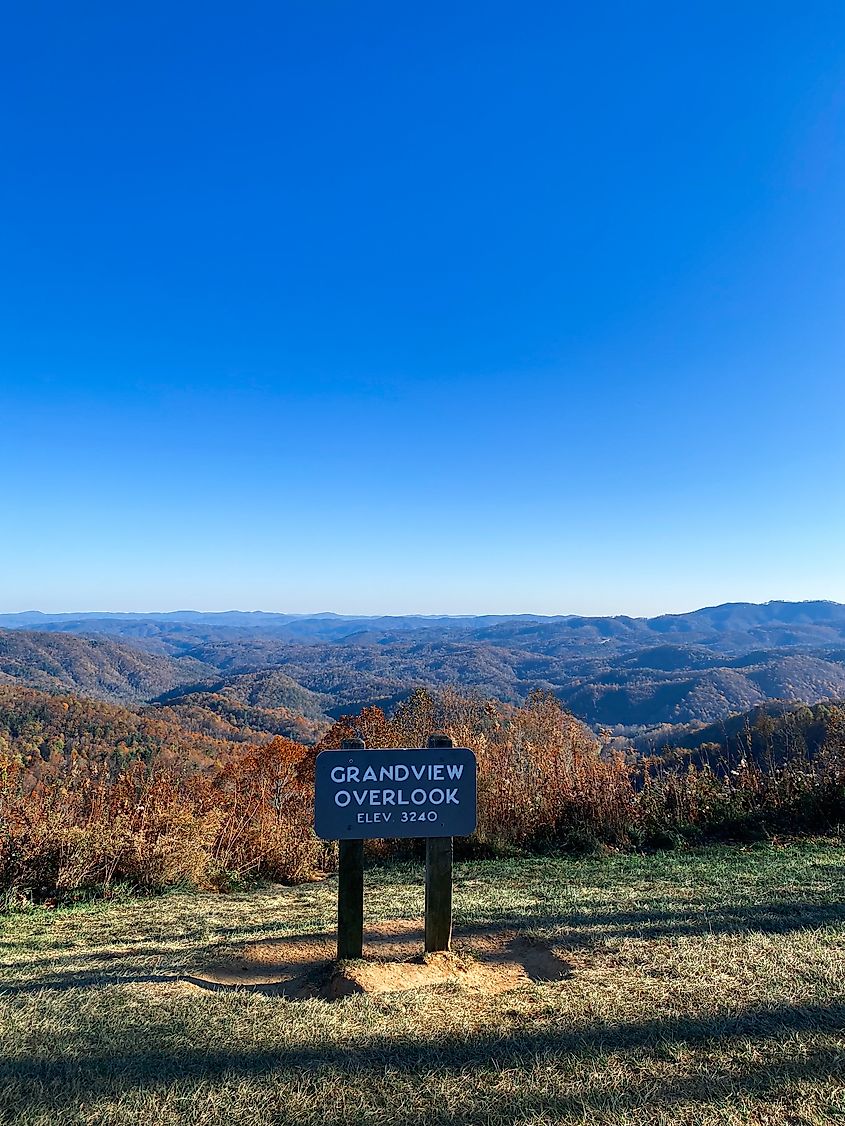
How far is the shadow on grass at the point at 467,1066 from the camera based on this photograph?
2361 mm

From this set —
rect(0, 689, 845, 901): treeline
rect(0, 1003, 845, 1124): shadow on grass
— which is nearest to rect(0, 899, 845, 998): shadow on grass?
rect(0, 1003, 845, 1124): shadow on grass

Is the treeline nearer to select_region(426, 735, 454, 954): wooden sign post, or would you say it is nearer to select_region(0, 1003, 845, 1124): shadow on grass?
select_region(426, 735, 454, 954): wooden sign post

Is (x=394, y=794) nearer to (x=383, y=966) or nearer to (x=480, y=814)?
(x=383, y=966)

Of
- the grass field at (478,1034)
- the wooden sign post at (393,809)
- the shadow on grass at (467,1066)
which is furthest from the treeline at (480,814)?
the shadow on grass at (467,1066)

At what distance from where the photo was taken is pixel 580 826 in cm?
796

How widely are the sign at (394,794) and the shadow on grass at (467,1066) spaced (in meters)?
1.18

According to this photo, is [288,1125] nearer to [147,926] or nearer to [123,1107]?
[123,1107]

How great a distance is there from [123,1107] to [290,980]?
1.50 meters

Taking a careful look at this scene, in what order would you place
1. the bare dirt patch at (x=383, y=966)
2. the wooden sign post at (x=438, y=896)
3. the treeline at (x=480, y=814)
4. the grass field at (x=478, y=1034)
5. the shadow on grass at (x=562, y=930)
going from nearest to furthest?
the grass field at (x=478, y=1034), the bare dirt patch at (x=383, y=966), the shadow on grass at (x=562, y=930), the wooden sign post at (x=438, y=896), the treeline at (x=480, y=814)

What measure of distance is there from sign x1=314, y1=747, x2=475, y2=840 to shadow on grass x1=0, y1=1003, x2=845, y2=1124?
3.88 ft

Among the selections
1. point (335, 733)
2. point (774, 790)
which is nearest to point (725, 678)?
point (335, 733)

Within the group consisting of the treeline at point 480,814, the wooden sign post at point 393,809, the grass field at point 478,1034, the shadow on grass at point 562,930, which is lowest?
the treeline at point 480,814

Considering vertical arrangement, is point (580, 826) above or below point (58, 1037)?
below

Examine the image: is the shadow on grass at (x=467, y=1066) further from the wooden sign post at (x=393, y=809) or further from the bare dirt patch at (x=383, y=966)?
the wooden sign post at (x=393, y=809)
